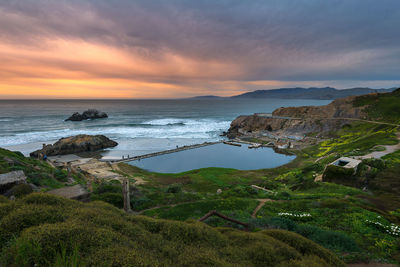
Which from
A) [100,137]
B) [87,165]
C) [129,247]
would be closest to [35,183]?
[129,247]

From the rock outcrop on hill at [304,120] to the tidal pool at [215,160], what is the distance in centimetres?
1916

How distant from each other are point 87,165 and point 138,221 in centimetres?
3211

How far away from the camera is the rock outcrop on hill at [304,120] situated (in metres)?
57.3

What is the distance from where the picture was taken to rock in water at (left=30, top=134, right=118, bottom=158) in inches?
1670

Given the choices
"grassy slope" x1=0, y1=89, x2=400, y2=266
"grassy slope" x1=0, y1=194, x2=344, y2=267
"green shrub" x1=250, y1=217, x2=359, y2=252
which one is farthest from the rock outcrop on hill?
"grassy slope" x1=0, y1=194, x2=344, y2=267

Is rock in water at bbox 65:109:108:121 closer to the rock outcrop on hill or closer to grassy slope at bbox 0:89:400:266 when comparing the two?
the rock outcrop on hill

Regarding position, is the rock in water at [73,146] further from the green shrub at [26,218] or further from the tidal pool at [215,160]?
the green shrub at [26,218]

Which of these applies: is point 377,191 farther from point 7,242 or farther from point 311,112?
point 311,112

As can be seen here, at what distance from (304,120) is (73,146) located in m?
69.1

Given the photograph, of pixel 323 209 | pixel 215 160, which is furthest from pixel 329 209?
pixel 215 160

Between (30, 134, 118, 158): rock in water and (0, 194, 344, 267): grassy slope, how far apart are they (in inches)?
1843

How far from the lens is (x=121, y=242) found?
432 cm

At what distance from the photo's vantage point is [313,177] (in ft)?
70.8

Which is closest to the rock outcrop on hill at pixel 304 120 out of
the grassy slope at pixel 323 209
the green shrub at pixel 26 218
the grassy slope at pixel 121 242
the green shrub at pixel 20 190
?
the grassy slope at pixel 323 209
